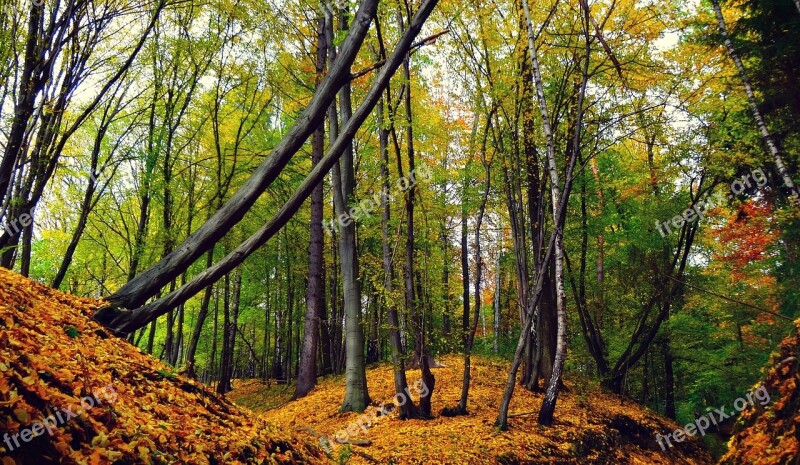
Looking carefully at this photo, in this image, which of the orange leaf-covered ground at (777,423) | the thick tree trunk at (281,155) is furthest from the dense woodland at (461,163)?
the orange leaf-covered ground at (777,423)

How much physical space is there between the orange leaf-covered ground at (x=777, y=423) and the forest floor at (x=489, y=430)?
301 centimetres

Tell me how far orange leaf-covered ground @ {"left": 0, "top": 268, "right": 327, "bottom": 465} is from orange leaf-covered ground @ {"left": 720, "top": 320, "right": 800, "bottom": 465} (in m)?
4.11

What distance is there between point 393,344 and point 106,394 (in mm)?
5651

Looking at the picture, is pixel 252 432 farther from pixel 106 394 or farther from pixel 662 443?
pixel 662 443

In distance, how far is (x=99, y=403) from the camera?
2.42 metres

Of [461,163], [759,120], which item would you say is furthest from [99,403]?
[461,163]

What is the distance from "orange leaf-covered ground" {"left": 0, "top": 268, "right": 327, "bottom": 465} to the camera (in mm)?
1920

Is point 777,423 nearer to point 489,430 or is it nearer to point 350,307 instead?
point 489,430

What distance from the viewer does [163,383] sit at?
A: 11.5 ft

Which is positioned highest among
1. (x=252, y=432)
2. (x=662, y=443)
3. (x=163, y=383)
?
(x=163, y=383)

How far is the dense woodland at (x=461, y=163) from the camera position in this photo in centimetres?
593

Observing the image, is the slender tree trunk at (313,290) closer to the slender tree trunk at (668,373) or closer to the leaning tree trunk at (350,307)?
the leaning tree trunk at (350,307)

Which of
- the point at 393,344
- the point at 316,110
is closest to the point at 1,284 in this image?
the point at 316,110

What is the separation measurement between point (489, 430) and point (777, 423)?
4.30 metres
